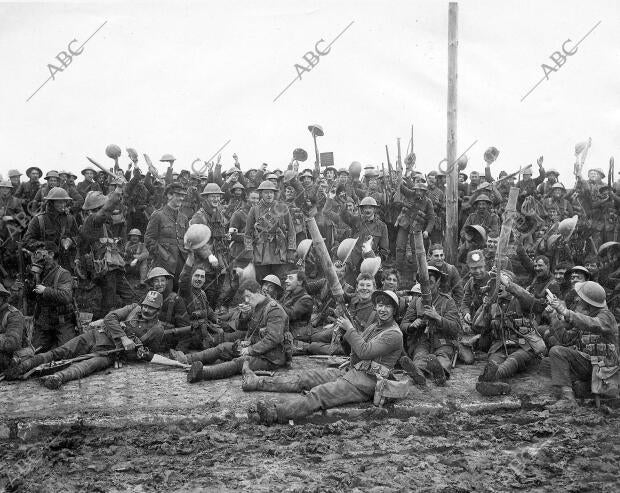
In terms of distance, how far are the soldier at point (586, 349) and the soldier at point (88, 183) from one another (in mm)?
9946

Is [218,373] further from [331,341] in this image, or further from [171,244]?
[171,244]

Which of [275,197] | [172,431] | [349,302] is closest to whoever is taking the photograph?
[172,431]

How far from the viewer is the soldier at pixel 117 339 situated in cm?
890

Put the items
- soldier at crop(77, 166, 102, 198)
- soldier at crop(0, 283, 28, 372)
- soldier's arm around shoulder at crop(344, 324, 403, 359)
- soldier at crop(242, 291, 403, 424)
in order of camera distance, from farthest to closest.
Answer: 1. soldier at crop(77, 166, 102, 198)
2. soldier at crop(0, 283, 28, 372)
3. soldier's arm around shoulder at crop(344, 324, 403, 359)
4. soldier at crop(242, 291, 403, 424)

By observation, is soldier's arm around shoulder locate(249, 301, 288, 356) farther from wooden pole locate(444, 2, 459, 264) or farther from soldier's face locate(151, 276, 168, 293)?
wooden pole locate(444, 2, 459, 264)

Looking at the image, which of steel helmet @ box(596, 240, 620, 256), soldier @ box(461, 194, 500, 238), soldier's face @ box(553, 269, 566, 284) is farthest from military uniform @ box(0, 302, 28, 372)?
steel helmet @ box(596, 240, 620, 256)

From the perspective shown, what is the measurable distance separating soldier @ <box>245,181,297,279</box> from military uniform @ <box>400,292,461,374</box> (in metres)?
2.95

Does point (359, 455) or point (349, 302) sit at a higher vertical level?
point (349, 302)

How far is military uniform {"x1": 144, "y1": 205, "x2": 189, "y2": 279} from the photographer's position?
11352 mm

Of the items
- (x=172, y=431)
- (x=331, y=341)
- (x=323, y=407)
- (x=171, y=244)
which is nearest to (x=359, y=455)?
(x=323, y=407)

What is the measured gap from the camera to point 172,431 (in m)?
7.14

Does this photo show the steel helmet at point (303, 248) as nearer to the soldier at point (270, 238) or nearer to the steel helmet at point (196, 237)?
the soldier at point (270, 238)

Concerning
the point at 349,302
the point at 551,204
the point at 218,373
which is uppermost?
the point at 551,204

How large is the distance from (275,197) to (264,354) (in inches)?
185
